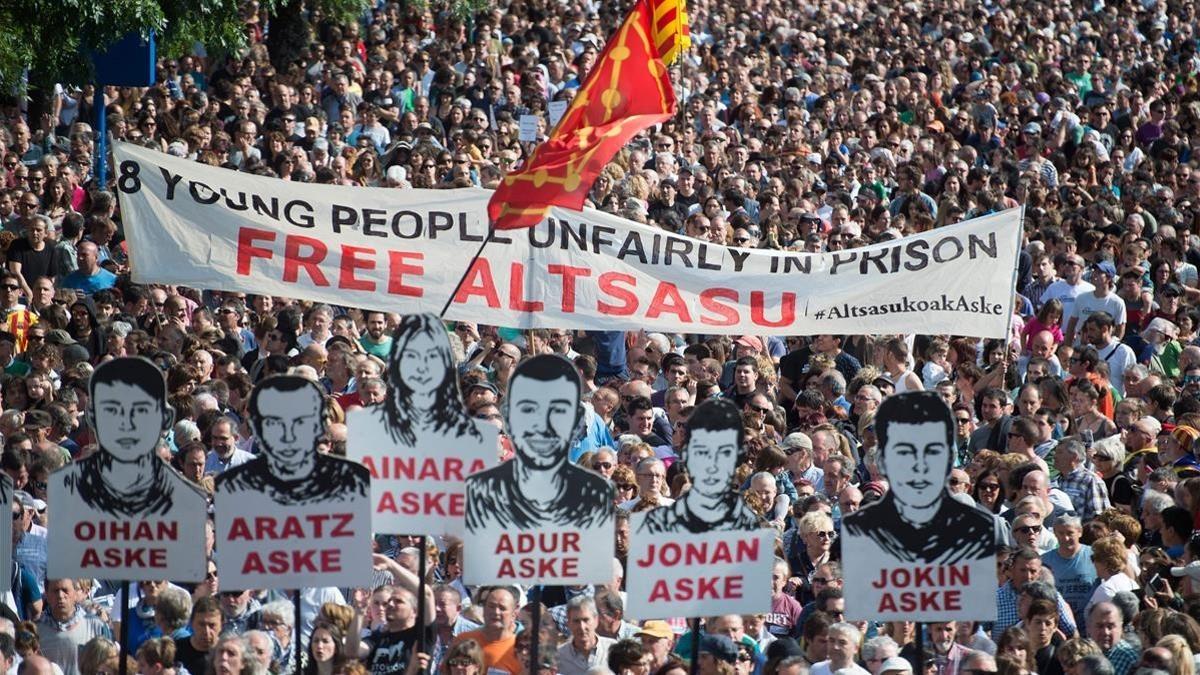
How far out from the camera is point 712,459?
781 cm

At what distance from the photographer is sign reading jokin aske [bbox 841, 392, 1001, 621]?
7.80m

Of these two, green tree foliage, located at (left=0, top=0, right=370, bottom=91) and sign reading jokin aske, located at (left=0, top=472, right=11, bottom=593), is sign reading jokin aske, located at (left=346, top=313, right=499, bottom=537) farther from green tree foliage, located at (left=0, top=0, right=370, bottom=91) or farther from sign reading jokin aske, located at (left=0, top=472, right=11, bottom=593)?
green tree foliage, located at (left=0, top=0, right=370, bottom=91)

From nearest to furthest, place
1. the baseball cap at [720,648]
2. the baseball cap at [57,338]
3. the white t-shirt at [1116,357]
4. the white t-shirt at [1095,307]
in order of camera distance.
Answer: the baseball cap at [720,648]
the baseball cap at [57,338]
the white t-shirt at [1116,357]
the white t-shirt at [1095,307]

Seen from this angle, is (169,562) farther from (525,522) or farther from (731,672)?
(731,672)

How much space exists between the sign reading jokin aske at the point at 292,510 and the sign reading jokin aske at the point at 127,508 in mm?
120

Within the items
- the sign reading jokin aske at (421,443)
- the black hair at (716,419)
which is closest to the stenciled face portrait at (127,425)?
the sign reading jokin aske at (421,443)

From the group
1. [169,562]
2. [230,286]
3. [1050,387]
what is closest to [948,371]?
[1050,387]

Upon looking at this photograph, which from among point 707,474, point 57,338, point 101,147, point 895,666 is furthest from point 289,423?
point 101,147

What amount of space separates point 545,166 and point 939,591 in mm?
3868

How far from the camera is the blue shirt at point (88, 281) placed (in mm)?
14883

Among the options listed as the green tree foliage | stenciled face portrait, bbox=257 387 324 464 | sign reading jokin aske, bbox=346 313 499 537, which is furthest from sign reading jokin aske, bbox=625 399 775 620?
the green tree foliage

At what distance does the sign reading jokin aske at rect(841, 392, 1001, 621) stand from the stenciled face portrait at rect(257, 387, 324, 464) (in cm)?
186

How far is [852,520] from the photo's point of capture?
7.81m

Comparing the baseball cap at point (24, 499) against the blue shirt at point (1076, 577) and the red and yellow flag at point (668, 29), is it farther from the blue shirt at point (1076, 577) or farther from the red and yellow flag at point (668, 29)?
the red and yellow flag at point (668, 29)
